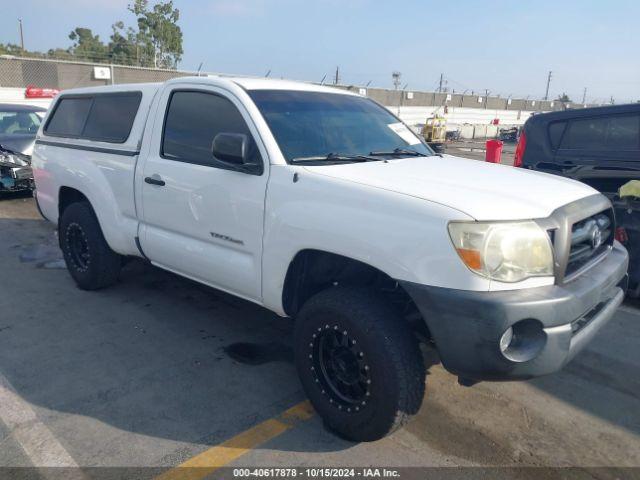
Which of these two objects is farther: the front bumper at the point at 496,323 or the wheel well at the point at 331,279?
the wheel well at the point at 331,279

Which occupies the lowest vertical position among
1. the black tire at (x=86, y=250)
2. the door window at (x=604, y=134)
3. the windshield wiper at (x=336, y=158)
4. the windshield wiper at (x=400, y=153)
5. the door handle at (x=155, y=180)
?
the black tire at (x=86, y=250)

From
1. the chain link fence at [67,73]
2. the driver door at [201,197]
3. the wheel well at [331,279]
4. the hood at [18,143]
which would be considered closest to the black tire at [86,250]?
the driver door at [201,197]

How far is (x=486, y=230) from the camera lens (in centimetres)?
236

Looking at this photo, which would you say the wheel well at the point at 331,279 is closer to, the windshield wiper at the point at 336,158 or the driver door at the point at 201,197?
the driver door at the point at 201,197

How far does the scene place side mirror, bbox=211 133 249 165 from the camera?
A: 304 cm

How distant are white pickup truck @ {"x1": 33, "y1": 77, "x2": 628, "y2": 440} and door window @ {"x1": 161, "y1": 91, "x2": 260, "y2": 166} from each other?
0.04 feet

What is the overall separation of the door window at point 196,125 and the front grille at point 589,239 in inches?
76.5

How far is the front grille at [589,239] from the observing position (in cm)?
273

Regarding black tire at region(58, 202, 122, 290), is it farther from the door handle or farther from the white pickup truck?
the door handle

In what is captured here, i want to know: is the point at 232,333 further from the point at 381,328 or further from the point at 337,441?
the point at 381,328

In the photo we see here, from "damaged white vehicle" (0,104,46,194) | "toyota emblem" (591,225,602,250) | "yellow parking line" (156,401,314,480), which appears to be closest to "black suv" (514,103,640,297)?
"toyota emblem" (591,225,602,250)

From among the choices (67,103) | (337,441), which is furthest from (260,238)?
(67,103)

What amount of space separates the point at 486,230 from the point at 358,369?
40.1 inches

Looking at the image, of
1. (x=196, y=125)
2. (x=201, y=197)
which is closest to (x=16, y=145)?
(x=196, y=125)
